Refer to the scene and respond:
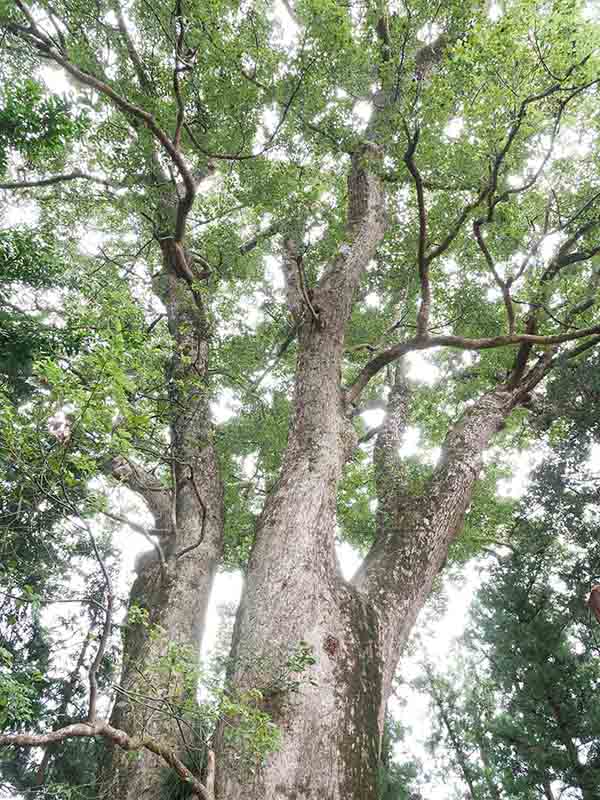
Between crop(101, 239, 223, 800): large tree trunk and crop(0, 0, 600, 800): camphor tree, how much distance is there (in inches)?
1.2

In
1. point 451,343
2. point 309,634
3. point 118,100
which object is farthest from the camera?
point 451,343

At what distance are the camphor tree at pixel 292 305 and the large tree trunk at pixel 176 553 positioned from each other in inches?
1.2

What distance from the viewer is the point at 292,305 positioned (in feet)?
18.8

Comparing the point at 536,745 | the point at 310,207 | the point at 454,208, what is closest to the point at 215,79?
the point at 310,207

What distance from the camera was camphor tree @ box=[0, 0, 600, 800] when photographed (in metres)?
2.65

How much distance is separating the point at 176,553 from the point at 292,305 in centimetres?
311

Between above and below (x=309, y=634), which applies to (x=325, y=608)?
A: above

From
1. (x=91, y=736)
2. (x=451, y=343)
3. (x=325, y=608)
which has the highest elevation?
(x=451, y=343)

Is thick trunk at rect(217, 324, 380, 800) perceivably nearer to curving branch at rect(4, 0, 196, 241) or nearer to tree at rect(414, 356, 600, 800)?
curving branch at rect(4, 0, 196, 241)

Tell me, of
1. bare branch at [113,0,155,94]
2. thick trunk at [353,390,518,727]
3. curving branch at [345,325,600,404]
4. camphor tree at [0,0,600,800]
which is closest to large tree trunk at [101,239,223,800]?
camphor tree at [0,0,600,800]

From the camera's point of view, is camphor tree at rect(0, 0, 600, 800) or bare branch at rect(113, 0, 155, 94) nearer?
Answer: camphor tree at rect(0, 0, 600, 800)

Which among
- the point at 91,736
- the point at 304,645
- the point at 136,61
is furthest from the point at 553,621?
the point at 136,61

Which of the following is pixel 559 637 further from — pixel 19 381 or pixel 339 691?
pixel 19 381

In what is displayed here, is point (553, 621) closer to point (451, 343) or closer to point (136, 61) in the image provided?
point (451, 343)
